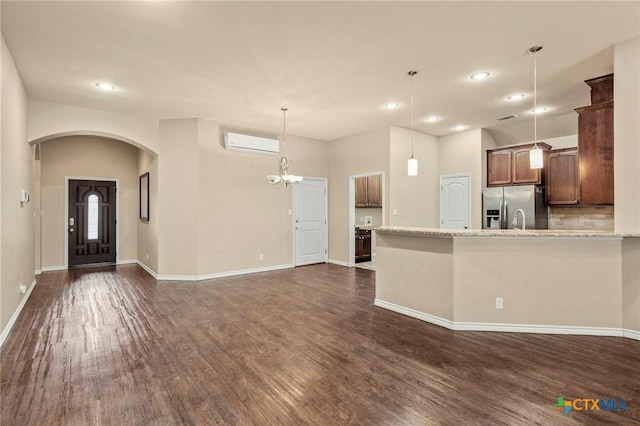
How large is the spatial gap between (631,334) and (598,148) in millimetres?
2015

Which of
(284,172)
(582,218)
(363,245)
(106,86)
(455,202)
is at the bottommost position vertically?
Result: (363,245)

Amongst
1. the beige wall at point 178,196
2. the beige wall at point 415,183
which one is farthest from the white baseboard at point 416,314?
the beige wall at point 178,196

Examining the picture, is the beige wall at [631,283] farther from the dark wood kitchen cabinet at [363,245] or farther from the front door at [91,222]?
the front door at [91,222]

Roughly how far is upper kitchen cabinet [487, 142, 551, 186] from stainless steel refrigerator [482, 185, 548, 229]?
0.22m

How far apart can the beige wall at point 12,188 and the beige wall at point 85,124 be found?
1.13 feet

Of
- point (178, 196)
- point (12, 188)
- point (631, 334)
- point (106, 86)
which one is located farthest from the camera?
point (178, 196)

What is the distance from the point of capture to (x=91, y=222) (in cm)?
734

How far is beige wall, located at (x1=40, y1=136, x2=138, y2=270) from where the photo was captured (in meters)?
6.80

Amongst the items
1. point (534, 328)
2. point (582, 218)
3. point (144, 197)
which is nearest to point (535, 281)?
point (534, 328)

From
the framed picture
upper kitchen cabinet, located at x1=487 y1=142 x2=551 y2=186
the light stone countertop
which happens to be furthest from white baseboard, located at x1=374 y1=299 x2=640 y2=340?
the framed picture

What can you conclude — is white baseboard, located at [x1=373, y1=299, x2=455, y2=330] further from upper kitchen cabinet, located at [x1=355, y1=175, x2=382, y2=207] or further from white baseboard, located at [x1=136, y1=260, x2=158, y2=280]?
white baseboard, located at [x1=136, y1=260, x2=158, y2=280]

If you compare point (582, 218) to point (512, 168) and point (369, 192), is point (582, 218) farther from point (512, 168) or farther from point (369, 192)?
point (369, 192)

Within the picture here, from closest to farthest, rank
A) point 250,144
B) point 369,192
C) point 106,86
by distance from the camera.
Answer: point 106,86 → point 250,144 → point 369,192

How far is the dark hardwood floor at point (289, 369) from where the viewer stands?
2006mm
